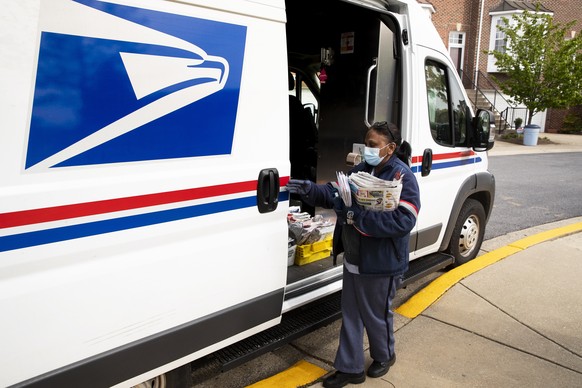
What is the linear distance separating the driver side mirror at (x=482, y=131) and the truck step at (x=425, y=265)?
3.43 ft

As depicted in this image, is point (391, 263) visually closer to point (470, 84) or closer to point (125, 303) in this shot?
point (125, 303)

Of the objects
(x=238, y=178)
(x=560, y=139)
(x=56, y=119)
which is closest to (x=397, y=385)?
(x=238, y=178)

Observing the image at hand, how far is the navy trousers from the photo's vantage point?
3051mm

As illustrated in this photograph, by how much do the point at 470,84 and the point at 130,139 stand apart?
25248 millimetres

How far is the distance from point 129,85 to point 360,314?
6.23 ft

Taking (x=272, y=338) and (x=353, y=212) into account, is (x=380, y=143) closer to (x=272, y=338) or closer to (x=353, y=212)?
(x=353, y=212)

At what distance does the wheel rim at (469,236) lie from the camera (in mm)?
5162

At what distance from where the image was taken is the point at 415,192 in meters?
2.93

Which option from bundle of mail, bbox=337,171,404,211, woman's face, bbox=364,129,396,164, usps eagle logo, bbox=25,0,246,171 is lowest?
bundle of mail, bbox=337,171,404,211

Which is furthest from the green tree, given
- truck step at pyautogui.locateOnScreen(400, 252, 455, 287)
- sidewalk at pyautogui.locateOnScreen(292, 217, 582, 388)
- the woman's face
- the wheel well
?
the woman's face

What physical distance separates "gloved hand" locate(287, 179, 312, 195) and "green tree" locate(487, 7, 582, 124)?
19748 mm

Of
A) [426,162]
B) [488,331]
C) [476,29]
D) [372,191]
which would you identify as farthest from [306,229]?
[476,29]

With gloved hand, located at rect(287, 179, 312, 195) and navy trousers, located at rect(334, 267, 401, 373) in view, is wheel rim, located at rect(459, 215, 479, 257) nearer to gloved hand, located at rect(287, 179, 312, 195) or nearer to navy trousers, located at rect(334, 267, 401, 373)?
navy trousers, located at rect(334, 267, 401, 373)

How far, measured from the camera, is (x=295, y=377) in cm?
327
